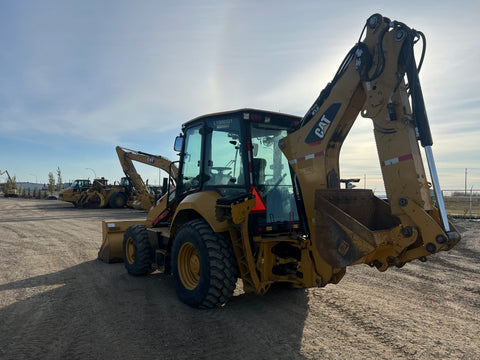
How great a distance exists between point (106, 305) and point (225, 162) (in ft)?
8.22

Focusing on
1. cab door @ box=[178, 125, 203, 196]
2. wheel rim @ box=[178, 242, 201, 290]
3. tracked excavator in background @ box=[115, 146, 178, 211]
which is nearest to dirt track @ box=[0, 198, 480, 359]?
wheel rim @ box=[178, 242, 201, 290]

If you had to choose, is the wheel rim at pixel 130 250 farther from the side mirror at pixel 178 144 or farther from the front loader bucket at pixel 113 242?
the side mirror at pixel 178 144

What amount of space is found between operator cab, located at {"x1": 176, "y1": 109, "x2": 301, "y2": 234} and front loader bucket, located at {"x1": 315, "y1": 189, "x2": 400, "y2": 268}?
2.71 feet

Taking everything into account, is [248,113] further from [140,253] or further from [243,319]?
[140,253]

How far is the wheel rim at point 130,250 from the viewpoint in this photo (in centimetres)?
658

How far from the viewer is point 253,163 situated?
4.56 meters

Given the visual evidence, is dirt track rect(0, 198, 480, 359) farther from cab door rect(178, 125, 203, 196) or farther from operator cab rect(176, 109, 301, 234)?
cab door rect(178, 125, 203, 196)

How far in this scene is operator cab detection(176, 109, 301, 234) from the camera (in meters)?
4.51

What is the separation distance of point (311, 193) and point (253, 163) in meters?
0.90

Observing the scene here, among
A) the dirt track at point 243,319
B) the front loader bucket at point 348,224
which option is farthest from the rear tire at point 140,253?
the front loader bucket at point 348,224

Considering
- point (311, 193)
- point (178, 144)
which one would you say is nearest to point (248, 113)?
point (311, 193)

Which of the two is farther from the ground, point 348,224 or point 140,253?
point 348,224

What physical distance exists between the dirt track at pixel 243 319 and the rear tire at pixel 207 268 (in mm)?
181

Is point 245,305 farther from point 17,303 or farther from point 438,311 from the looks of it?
point 17,303
